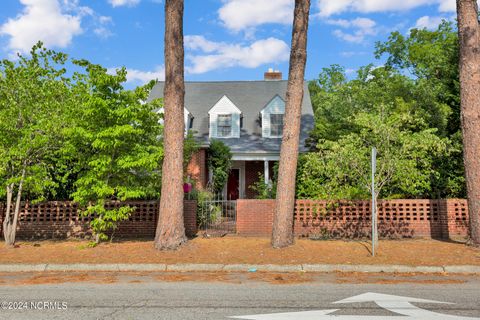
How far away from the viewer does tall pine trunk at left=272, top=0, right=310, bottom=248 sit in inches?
394

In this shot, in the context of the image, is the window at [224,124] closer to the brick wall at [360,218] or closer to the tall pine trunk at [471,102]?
the brick wall at [360,218]

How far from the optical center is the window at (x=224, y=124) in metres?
22.2

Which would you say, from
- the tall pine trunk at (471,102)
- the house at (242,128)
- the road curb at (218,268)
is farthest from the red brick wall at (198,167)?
the tall pine trunk at (471,102)

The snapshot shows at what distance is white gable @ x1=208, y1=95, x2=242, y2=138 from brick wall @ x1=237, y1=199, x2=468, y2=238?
995 centimetres

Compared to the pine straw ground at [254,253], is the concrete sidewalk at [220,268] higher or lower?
lower

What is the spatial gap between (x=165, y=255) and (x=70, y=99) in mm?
6426

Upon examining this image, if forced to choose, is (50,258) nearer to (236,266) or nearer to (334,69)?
(236,266)

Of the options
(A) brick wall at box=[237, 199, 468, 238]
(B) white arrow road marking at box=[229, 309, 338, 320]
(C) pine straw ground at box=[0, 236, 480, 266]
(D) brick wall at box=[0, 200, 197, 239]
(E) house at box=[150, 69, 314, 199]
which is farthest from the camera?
(E) house at box=[150, 69, 314, 199]

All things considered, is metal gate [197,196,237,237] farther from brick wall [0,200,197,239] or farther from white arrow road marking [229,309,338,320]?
white arrow road marking [229,309,338,320]

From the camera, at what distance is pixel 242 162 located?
22.9 metres

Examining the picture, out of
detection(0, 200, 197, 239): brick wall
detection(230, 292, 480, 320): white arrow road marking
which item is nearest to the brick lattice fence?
detection(0, 200, 197, 239): brick wall

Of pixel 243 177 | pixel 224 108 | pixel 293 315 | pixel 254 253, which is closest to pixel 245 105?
pixel 224 108

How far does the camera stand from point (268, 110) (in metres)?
22.1

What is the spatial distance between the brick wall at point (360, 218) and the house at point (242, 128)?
7.20 meters
